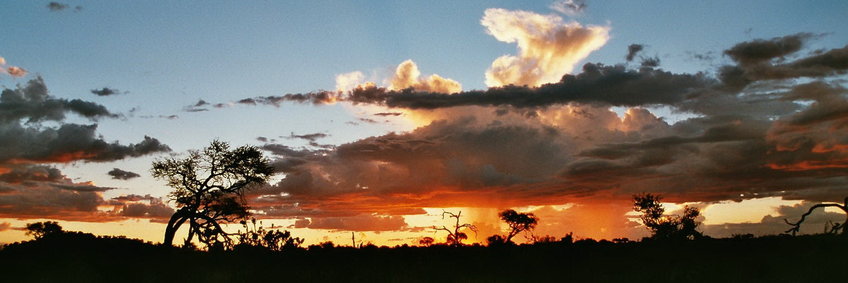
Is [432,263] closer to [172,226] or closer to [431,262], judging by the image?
[431,262]

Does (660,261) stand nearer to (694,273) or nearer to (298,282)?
(694,273)

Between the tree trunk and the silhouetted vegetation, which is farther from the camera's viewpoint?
the tree trunk

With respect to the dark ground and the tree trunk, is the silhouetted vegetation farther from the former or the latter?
the tree trunk

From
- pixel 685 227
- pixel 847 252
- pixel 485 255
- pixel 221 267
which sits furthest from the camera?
pixel 685 227

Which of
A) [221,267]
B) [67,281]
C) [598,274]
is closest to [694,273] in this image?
[598,274]

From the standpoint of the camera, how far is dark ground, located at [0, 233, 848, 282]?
19359mm

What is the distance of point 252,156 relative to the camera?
195 ft

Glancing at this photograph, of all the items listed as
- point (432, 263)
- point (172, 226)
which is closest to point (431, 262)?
point (432, 263)

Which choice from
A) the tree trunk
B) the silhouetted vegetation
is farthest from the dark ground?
the tree trunk

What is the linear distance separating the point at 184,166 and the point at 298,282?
43804 mm

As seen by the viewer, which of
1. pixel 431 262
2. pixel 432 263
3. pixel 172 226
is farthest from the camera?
pixel 172 226

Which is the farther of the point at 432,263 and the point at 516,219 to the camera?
the point at 516,219

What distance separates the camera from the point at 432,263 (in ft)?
72.0

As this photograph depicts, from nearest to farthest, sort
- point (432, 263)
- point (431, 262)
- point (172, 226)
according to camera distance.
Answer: point (432, 263), point (431, 262), point (172, 226)
